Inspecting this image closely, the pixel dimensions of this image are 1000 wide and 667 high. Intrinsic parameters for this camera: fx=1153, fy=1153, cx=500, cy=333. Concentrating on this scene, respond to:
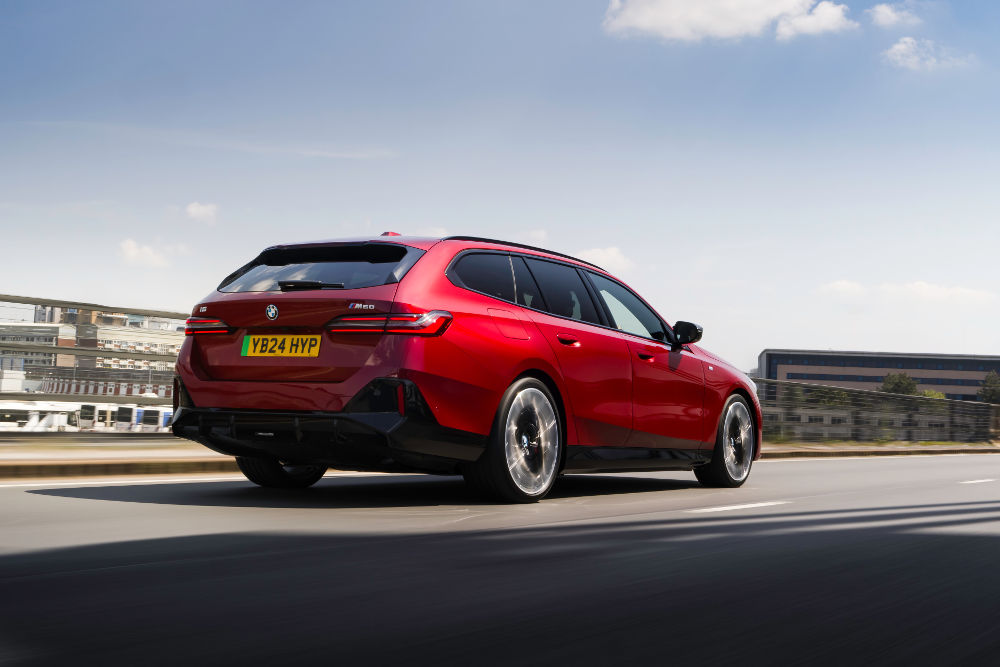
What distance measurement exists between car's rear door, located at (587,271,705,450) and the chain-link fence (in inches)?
472

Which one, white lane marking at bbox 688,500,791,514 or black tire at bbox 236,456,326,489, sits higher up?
black tire at bbox 236,456,326,489

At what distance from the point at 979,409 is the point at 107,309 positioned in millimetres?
30098

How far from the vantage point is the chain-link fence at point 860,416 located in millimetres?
22906

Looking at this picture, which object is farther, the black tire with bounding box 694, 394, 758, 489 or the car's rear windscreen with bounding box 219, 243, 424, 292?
the black tire with bounding box 694, 394, 758, 489

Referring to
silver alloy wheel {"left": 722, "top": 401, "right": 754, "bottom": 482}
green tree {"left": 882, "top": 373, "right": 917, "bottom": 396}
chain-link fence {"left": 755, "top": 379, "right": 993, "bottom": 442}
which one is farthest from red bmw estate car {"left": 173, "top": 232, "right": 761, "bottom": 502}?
green tree {"left": 882, "top": 373, "right": 917, "bottom": 396}

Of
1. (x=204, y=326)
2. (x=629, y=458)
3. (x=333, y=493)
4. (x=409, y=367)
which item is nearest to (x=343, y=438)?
(x=409, y=367)

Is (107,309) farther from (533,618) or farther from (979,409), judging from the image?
(979,409)

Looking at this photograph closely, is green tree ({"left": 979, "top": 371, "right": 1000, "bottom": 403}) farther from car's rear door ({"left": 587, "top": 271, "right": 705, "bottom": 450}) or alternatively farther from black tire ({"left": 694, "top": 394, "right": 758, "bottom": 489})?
car's rear door ({"left": 587, "top": 271, "right": 705, "bottom": 450})

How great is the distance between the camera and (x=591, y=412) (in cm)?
812

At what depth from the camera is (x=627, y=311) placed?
9.12 m

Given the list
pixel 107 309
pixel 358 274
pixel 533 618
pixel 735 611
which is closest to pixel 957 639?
pixel 735 611

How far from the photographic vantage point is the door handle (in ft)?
25.7

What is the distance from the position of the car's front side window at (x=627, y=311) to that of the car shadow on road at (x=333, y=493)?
1.28 metres

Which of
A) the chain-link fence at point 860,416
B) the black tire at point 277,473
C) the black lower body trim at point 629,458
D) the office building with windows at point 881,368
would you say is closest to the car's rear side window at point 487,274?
the black lower body trim at point 629,458
